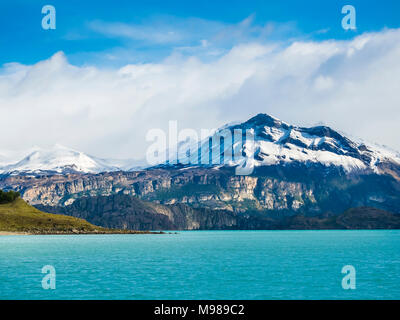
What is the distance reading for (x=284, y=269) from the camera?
13888 centimetres

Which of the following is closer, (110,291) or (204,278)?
(110,291)

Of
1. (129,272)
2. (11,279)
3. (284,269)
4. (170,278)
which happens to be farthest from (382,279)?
(11,279)
